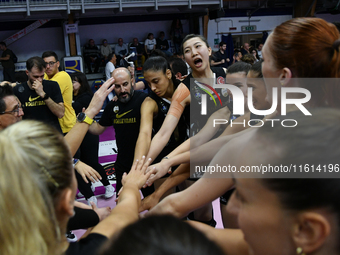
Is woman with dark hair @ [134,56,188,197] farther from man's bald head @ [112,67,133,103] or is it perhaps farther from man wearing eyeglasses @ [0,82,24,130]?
man wearing eyeglasses @ [0,82,24,130]

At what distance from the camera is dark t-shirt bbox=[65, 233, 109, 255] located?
953 millimetres

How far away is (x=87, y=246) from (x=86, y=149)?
3.05 m

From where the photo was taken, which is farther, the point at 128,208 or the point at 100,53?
the point at 100,53

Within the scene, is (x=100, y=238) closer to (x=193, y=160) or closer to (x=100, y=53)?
(x=193, y=160)

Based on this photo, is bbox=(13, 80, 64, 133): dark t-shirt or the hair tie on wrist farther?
bbox=(13, 80, 64, 133): dark t-shirt

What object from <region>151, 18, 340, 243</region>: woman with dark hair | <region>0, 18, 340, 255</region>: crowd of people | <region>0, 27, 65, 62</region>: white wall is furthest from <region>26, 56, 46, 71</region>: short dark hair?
<region>0, 27, 65, 62</region>: white wall

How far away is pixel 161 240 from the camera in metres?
0.57

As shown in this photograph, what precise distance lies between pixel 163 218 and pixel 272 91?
2.91 feet

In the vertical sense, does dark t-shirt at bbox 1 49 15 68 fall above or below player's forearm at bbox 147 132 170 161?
above

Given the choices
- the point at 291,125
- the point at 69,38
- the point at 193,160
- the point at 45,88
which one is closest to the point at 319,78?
the point at 291,125

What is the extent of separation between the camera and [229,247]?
104cm

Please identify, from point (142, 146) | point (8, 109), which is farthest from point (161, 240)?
point (8, 109)

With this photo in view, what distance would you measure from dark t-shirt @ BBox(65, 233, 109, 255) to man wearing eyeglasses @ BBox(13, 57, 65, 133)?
293 centimetres

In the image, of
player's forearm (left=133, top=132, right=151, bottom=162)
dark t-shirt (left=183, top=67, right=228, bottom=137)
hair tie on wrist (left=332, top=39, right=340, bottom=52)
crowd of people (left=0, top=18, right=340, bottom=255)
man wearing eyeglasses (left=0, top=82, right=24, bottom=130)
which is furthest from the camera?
dark t-shirt (left=183, top=67, right=228, bottom=137)
